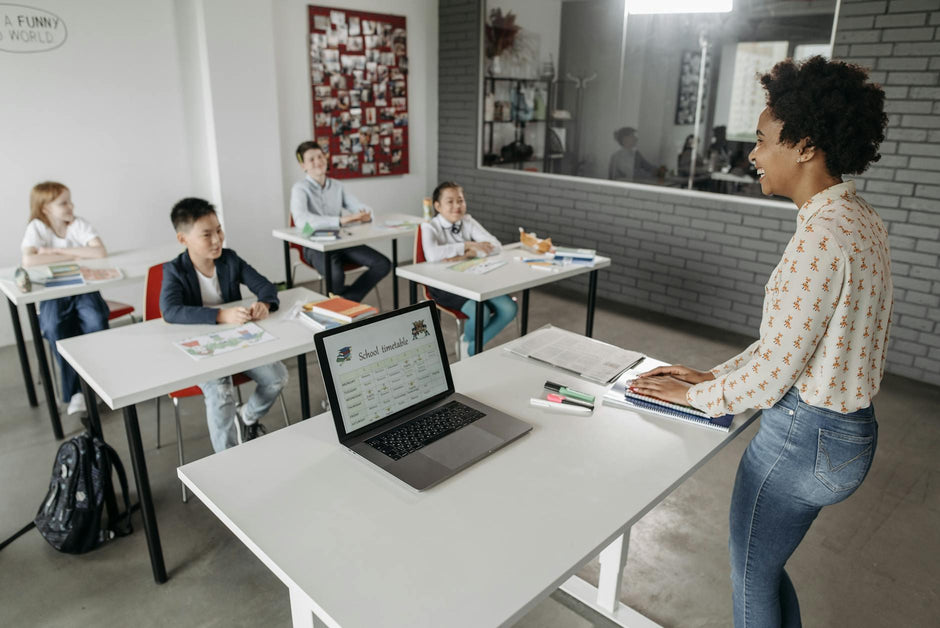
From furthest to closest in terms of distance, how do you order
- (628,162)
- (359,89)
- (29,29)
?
1. (359,89)
2. (628,162)
3. (29,29)

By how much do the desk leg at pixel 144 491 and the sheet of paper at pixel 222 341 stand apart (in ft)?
0.91

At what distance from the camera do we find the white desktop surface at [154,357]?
1.97 meters

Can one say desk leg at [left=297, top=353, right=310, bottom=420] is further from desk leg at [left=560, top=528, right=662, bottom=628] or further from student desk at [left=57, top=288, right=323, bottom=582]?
desk leg at [left=560, top=528, right=662, bottom=628]

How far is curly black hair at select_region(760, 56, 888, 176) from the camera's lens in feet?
4.04

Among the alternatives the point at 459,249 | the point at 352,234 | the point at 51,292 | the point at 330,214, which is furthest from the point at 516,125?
the point at 51,292

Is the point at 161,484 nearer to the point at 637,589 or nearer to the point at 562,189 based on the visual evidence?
the point at 637,589

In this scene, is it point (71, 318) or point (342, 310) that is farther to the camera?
point (71, 318)

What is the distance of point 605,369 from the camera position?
2025 millimetres

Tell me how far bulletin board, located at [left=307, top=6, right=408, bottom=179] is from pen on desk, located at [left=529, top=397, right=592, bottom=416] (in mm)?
4326

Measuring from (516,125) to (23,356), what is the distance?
14.3ft

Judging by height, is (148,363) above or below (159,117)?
below

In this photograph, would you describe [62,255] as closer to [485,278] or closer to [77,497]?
[77,497]

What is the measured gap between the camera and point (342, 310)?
100 inches

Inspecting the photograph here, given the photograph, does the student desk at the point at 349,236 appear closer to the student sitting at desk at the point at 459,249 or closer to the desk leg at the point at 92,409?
the student sitting at desk at the point at 459,249
